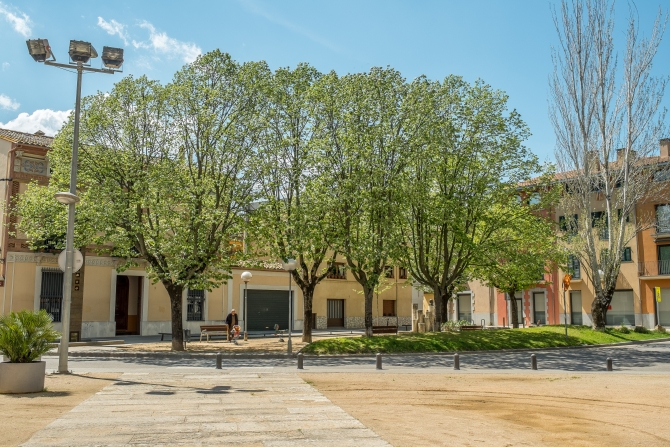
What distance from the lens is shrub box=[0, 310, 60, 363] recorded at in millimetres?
12180

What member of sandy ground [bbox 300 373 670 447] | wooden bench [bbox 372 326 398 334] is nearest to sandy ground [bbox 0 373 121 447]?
sandy ground [bbox 300 373 670 447]

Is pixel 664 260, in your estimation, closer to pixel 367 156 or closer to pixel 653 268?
pixel 653 268

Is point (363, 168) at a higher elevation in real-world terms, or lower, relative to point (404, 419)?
higher

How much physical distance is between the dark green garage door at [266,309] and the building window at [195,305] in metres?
3.96

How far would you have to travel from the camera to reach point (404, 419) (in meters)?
9.62

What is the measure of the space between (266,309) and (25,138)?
60.1ft

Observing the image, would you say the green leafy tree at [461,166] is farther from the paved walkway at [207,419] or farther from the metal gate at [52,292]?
the metal gate at [52,292]

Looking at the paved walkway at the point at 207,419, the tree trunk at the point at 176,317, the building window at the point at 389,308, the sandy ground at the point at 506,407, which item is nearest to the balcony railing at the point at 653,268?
the building window at the point at 389,308

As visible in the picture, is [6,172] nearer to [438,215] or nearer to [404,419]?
[438,215]

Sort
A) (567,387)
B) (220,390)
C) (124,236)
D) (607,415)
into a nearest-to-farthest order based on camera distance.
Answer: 1. (607,415)
2. (220,390)
3. (567,387)
4. (124,236)

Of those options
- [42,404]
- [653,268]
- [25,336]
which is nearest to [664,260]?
[653,268]

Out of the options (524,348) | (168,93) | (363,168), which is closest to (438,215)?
(363,168)

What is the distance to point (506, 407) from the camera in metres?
11.1

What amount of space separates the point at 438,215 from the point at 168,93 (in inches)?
462
